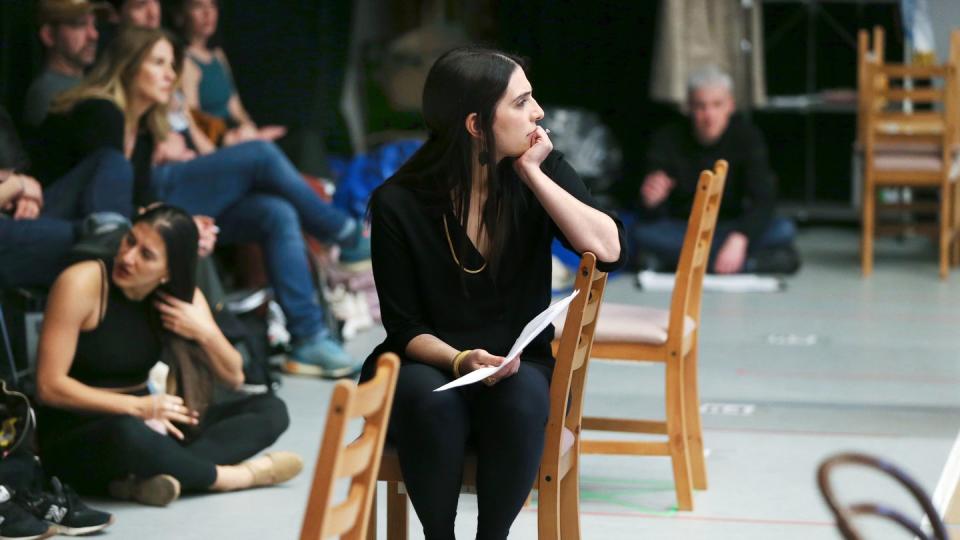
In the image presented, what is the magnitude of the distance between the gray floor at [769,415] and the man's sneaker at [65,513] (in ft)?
0.17

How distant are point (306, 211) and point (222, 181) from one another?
0.36 m

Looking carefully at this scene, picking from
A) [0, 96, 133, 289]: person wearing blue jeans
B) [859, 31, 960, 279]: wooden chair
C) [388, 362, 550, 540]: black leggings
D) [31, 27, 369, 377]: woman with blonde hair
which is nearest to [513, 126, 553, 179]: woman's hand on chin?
[388, 362, 550, 540]: black leggings

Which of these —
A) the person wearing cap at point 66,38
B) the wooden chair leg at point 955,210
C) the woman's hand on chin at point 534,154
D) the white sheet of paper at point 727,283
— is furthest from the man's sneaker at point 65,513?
the wooden chair leg at point 955,210

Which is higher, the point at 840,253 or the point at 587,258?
the point at 587,258

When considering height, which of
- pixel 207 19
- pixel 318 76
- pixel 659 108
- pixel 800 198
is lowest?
pixel 800 198

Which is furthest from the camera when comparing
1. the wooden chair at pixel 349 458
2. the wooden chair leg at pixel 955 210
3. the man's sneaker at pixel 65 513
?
the wooden chair leg at pixel 955 210

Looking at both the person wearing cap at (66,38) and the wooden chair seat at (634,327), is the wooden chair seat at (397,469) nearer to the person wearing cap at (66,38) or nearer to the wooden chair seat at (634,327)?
the wooden chair seat at (634,327)

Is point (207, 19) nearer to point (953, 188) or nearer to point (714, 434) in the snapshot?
point (714, 434)

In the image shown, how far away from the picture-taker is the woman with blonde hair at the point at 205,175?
15.9ft

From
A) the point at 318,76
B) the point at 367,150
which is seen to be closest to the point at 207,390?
the point at 318,76

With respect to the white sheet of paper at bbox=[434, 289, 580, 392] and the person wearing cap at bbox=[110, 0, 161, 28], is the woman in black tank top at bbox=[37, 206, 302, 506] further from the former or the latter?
the person wearing cap at bbox=[110, 0, 161, 28]

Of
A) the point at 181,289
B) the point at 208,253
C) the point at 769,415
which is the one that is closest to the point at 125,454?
the point at 181,289

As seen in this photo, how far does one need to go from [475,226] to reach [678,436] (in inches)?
45.0

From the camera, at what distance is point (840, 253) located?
905 centimetres
